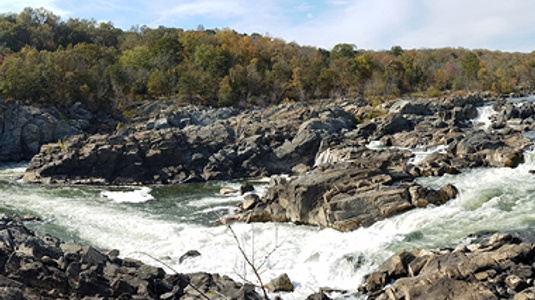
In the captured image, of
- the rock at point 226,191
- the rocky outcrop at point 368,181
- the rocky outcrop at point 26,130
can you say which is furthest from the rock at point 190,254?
the rocky outcrop at point 26,130

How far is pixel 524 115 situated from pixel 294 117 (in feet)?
76.4

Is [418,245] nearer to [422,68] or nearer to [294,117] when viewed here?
[294,117]

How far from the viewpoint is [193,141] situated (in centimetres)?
→ 3853

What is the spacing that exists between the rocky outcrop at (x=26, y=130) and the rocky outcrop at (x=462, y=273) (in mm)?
40259

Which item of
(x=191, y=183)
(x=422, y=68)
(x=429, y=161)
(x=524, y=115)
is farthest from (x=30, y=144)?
(x=422, y=68)

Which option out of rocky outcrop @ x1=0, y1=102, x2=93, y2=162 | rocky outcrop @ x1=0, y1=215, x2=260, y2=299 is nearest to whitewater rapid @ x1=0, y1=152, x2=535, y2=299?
rocky outcrop @ x1=0, y1=215, x2=260, y2=299

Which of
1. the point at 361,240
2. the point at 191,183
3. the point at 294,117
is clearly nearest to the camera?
the point at 361,240

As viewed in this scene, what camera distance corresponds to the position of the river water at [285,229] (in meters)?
16.2

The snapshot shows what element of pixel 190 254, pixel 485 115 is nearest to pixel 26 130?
pixel 190 254

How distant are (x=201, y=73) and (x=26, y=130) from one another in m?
28.6

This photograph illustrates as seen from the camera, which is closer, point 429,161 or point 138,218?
point 138,218

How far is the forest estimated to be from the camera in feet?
185

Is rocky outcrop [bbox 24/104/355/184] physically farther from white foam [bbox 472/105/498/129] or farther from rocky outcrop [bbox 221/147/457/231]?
white foam [bbox 472/105/498/129]

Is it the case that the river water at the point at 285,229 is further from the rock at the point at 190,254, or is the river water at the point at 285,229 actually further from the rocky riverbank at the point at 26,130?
the rocky riverbank at the point at 26,130
